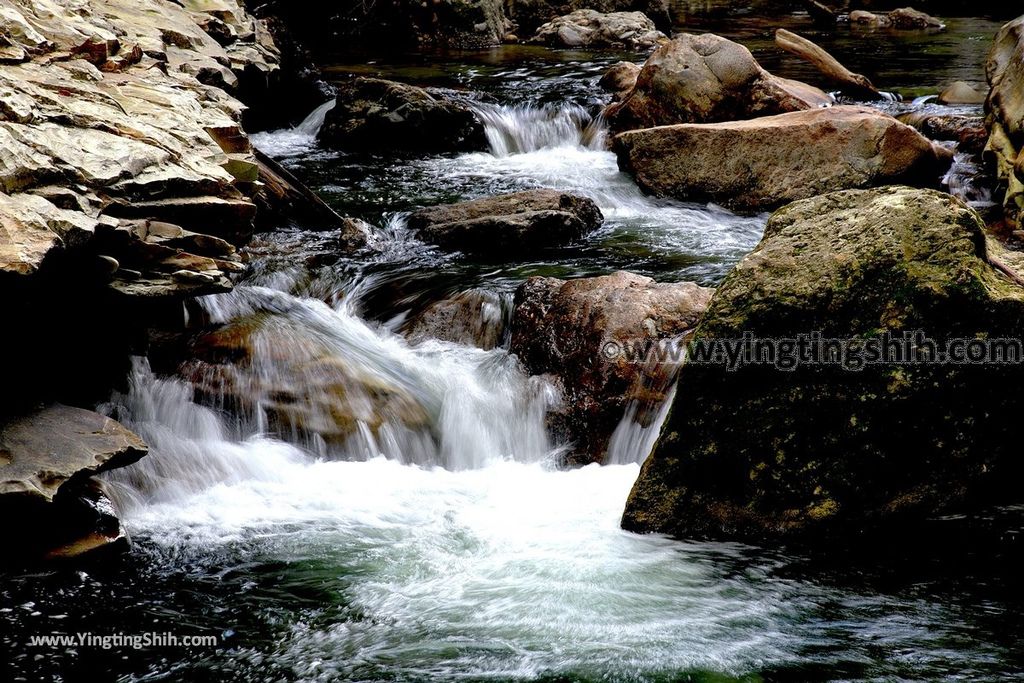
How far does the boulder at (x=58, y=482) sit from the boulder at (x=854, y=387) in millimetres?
2770

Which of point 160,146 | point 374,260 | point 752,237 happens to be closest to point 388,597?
point 160,146

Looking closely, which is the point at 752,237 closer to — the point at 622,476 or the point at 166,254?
the point at 622,476

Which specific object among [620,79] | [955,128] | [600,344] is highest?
[620,79]

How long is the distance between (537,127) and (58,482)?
10157mm

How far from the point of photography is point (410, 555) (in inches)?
181

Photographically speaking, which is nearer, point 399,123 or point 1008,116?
point 1008,116

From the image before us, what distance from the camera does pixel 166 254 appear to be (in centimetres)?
542

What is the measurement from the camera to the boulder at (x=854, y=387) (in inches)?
165

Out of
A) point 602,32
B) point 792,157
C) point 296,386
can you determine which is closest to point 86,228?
point 296,386

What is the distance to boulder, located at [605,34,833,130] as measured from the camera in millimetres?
11211

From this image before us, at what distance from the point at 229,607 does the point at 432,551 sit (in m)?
1.04

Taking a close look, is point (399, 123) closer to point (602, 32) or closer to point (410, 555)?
point (410, 555)

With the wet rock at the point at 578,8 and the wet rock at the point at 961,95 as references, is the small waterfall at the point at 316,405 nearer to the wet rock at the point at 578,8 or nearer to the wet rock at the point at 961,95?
the wet rock at the point at 961,95

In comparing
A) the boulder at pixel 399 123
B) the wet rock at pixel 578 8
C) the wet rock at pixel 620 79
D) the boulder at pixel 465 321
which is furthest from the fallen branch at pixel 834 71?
the wet rock at pixel 578 8
